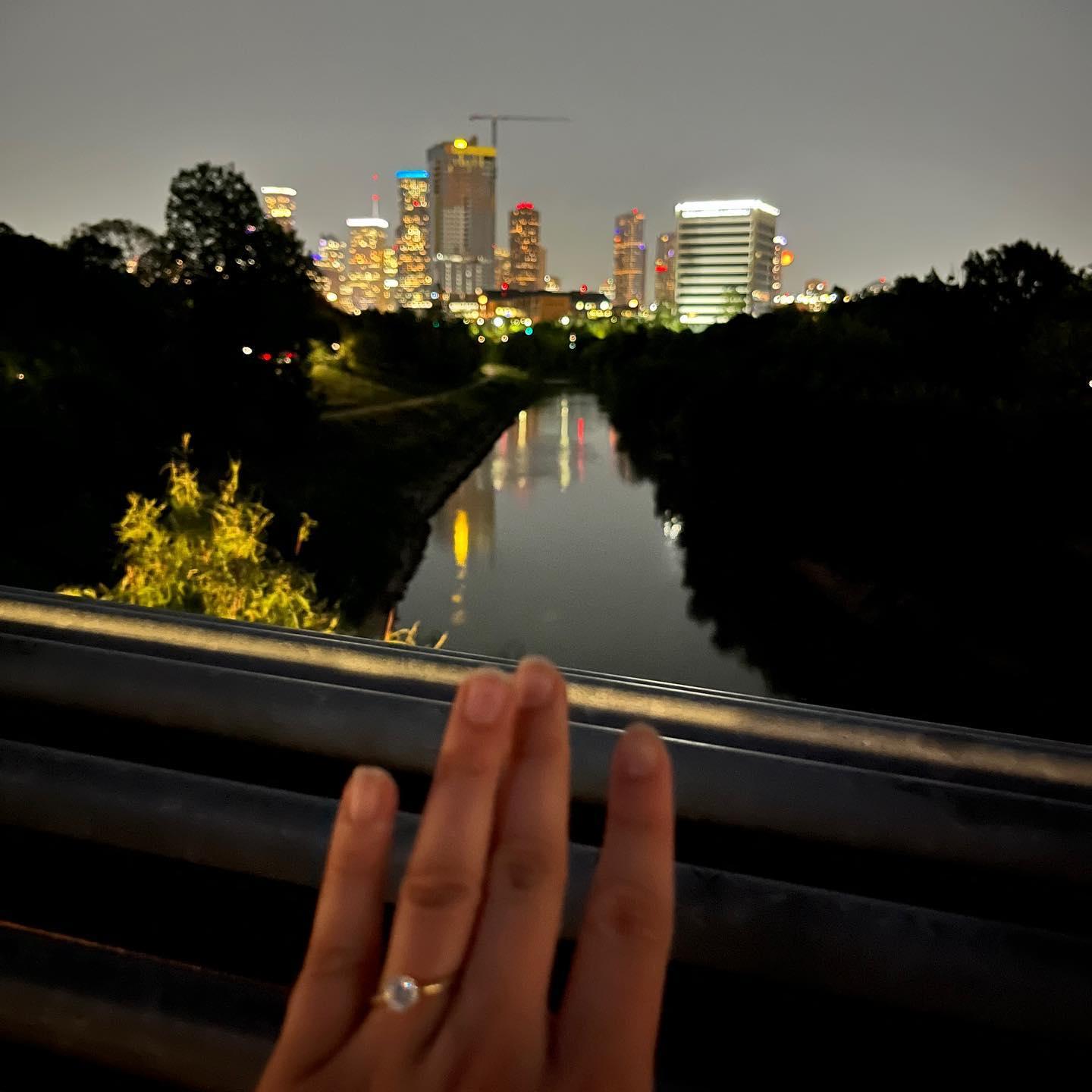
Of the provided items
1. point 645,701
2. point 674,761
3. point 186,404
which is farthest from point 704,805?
point 186,404

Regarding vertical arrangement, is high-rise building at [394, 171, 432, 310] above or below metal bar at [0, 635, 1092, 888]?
above

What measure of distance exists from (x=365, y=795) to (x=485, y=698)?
114 millimetres

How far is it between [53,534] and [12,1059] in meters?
9.96

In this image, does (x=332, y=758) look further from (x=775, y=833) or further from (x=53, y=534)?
(x=53, y=534)

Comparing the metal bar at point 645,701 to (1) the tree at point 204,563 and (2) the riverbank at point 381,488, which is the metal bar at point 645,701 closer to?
(1) the tree at point 204,563

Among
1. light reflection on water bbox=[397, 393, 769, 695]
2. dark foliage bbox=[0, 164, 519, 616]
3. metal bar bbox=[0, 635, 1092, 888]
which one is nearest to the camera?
metal bar bbox=[0, 635, 1092, 888]

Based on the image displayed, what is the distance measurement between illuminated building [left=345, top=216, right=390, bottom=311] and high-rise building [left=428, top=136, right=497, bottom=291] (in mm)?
10890

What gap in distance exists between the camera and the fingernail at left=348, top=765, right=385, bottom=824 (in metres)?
0.62

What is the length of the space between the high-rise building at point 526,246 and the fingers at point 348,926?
555 ft

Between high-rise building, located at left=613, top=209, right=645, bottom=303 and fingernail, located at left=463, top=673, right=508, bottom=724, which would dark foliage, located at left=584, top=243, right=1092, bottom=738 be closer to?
fingernail, located at left=463, top=673, right=508, bottom=724

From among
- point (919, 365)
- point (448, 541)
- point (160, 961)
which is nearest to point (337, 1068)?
point (160, 961)

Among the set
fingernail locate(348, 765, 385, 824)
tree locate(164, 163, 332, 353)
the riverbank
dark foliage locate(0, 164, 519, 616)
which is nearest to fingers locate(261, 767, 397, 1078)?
fingernail locate(348, 765, 385, 824)

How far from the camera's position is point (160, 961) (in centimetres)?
102

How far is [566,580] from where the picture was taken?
51.8 feet
